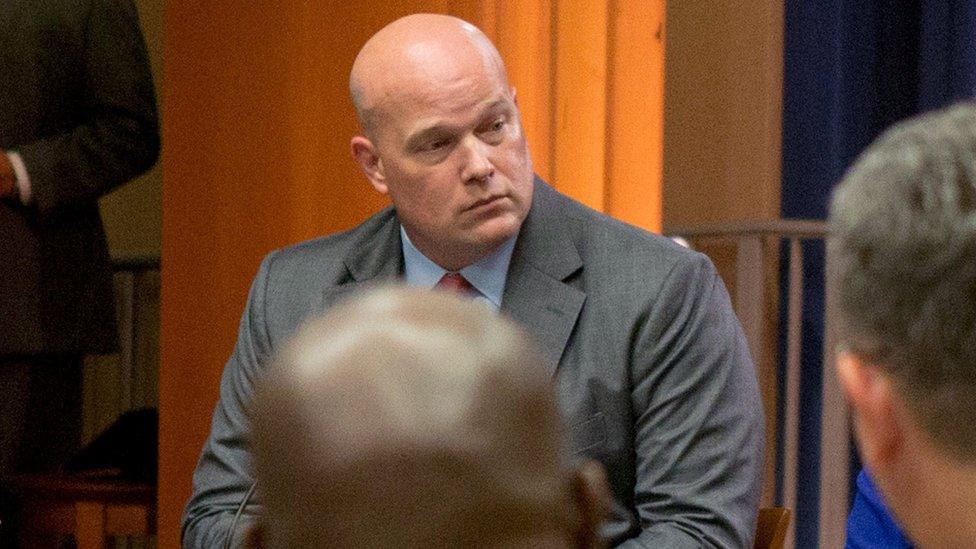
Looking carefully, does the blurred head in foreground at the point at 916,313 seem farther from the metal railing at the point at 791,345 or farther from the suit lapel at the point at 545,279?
the metal railing at the point at 791,345

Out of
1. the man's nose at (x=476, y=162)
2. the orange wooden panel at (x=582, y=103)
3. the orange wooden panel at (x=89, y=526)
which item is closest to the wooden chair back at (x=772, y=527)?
the man's nose at (x=476, y=162)

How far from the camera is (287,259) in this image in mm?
2473

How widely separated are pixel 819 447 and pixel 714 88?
1.01 meters

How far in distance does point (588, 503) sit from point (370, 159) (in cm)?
172

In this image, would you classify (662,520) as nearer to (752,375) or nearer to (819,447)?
(752,375)

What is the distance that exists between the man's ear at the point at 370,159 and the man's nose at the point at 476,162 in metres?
0.23

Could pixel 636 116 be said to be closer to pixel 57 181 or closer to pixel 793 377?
pixel 793 377

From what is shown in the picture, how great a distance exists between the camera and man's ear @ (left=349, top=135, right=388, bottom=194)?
8.23 ft

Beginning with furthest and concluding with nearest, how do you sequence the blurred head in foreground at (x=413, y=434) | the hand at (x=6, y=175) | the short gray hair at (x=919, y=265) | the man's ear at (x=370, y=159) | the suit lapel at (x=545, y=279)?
the hand at (x=6, y=175) → the man's ear at (x=370, y=159) → the suit lapel at (x=545, y=279) → the short gray hair at (x=919, y=265) → the blurred head in foreground at (x=413, y=434)

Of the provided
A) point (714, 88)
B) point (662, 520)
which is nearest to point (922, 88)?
point (714, 88)

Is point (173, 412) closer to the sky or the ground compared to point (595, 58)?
closer to the ground

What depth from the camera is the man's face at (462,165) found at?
7.47ft

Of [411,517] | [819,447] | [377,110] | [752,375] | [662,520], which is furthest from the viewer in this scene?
[819,447]

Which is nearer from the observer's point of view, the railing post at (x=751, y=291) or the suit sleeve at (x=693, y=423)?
the suit sleeve at (x=693, y=423)
